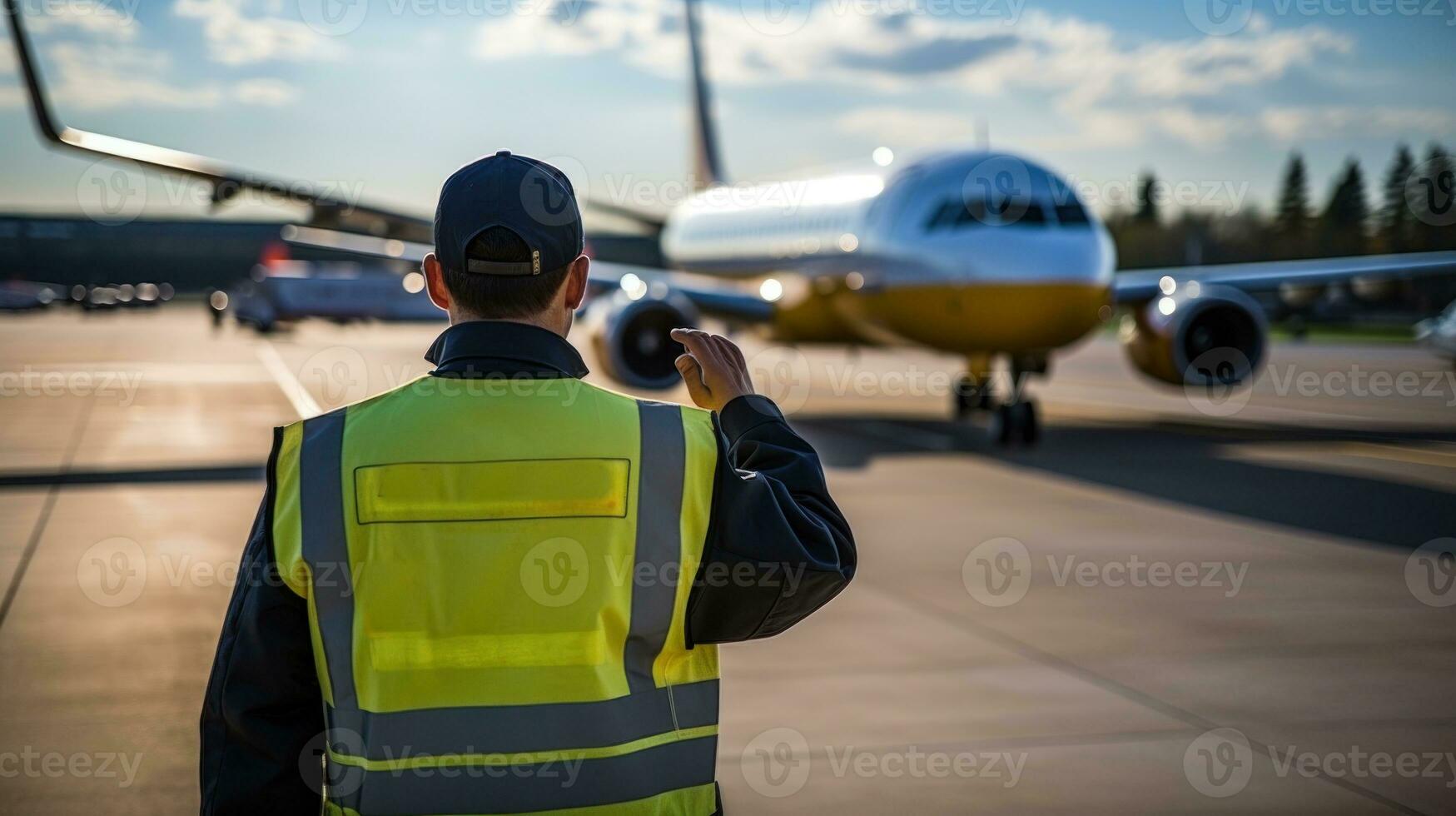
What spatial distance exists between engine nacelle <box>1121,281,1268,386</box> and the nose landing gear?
1665 mm

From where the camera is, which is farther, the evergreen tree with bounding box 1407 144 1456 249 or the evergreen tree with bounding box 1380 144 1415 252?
the evergreen tree with bounding box 1380 144 1415 252

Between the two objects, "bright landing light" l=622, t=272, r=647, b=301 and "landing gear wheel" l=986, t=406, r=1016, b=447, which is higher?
"bright landing light" l=622, t=272, r=647, b=301

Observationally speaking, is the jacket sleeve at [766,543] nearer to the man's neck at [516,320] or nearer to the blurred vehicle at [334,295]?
the man's neck at [516,320]

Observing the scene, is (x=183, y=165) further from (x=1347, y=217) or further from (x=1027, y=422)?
(x=1347, y=217)

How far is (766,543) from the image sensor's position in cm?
205

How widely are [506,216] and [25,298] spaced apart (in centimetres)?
1921

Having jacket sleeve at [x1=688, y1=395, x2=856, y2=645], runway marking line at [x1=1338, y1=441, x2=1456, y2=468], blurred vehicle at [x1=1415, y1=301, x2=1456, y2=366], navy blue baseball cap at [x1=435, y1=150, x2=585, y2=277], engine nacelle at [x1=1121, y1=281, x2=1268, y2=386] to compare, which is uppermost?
navy blue baseball cap at [x1=435, y1=150, x2=585, y2=277]

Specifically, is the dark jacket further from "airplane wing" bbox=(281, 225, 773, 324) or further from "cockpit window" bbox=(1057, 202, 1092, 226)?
"airplane wing" bbox=(281, 225, 773, 324)

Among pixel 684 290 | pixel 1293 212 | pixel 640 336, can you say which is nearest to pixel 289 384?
pixel 684 290

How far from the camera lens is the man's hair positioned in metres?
2.06

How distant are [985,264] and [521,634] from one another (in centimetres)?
1308

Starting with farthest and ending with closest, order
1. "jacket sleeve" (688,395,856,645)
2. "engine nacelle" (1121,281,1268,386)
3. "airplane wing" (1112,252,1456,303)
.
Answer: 1. "airplane wing" (1112,252,1456,303)
2. "engine nacelle" (1121,281,1268,386)
3. "jacket sleeve" (688,395,856,645)

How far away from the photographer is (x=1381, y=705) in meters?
5.75

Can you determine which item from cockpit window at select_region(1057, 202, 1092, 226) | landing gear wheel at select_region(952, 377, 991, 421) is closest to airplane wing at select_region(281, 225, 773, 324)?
landing gear wheel at select_region(952, 377, 991, 421)
